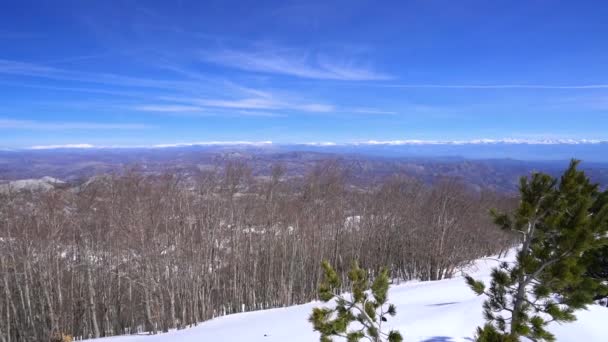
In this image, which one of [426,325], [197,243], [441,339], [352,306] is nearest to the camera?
[352,306]

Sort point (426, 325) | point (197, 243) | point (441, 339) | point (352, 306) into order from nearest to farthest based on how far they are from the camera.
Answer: point (352, 306), point (441, 339), point (426, 325), point (197, 243)

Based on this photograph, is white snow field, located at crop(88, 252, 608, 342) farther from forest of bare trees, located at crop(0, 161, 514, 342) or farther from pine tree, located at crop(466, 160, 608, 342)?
forest of bare trees, located at crop(0, 161, 514, 342)

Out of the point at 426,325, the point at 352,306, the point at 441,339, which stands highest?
the point at 352,306

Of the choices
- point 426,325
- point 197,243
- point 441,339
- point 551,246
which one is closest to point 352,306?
point 551,246

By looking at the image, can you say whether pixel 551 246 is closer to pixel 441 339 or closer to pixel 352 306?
pixel 352 306

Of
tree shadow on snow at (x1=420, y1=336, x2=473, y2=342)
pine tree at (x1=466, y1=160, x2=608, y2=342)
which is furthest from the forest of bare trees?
pine tree at (x1=466, y1=160, x2=608, y2=342)

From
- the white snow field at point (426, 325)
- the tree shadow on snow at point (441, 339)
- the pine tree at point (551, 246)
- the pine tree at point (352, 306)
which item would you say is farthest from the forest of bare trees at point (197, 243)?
the pine tree at point (551, 246)

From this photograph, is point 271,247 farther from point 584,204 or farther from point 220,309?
point 584,204

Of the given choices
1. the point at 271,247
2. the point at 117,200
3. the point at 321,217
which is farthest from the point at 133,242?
Result: the point at 321,217
